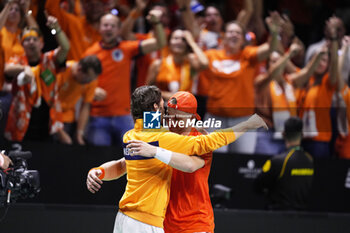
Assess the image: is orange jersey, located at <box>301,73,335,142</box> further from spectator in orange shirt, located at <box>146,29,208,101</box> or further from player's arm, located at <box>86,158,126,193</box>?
player's arm, located at <box>86,158,126,193</box>

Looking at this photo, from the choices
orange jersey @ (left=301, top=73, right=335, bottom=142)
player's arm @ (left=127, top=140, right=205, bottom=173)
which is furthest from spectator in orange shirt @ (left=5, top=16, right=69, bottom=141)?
orange jersey @ (left=301, top=73, right=335, bottom=142)

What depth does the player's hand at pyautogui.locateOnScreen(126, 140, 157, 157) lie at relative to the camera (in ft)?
11.6

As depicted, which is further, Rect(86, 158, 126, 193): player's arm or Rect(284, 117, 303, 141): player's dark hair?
Rect(284, 117, 303, 141): player's dark hair

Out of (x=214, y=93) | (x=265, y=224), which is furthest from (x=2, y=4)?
(x=265, y=224)

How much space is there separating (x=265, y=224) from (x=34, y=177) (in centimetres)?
280

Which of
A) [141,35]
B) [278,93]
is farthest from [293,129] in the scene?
[141,35]

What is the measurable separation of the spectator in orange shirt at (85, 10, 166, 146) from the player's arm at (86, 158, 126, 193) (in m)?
2.66

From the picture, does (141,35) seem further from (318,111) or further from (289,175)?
(289,175)

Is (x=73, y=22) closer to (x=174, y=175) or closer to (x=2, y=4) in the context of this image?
(x=2, y=4)

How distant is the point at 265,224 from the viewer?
5992 mm

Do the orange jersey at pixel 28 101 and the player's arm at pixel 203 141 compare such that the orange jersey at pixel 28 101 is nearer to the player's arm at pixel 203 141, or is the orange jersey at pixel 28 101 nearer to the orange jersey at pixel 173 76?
the orange jersey at pixel 173 76

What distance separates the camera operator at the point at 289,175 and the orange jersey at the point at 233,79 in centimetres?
85

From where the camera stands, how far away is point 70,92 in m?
6.42

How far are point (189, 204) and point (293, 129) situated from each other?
276cm
